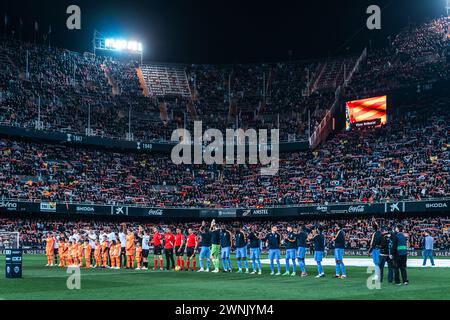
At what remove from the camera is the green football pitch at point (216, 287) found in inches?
695

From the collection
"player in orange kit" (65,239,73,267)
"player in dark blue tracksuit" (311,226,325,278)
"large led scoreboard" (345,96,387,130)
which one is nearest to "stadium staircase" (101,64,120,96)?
"large led scoreboard" (345,96,387,130)

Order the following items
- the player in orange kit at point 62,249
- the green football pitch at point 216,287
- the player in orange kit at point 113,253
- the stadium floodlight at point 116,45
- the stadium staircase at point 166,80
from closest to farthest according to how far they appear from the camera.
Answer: the green football pitch at point 216,287 → the player in orange kit at point 113,253 → the player in orange kit at point 62,249 → the stadium staircase at point 166,80 → the stadium floodlight at point 116,45

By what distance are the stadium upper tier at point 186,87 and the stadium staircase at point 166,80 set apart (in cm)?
13

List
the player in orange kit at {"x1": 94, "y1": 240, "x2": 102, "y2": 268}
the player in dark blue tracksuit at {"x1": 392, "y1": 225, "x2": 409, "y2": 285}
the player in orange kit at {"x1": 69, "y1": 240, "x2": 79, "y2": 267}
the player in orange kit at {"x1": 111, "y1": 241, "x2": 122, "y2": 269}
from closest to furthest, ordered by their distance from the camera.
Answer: the player in dark blue tracksuit at {"x1": 392, "y1": 225, "x2": 409, "y2": 285} → the player in orange kit at {"x1": 111, "y1": 241, "x2": 122, "y2": 269} → the player in orange kit at {"x1": 94, "y1": 240, "x2": 102, "y2": 268} → the player in orange kit at {"x1": 69, "y1": 240, "x2": 79, "y2": 267}

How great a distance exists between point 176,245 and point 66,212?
30.8m

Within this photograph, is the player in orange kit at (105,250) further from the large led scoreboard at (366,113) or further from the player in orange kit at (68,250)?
the large led scoreboard at (366,113)

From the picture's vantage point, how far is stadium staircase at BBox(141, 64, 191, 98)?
77562 millimetres

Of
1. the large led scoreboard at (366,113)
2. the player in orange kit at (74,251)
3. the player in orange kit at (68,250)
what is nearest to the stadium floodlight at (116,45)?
the large led scoreboard at (366,113)

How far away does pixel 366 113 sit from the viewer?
6353 cm

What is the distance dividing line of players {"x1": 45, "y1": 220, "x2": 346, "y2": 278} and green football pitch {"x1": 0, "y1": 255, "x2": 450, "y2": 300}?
132 cm

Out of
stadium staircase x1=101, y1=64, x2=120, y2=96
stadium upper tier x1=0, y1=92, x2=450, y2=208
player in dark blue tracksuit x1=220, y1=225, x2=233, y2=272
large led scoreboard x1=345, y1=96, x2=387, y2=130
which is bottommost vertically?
player in dark blue tracksuit x1=220, y1=225, x2=233, y2=272

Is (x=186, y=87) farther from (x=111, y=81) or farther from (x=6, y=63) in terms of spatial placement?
(x=6, y=63)

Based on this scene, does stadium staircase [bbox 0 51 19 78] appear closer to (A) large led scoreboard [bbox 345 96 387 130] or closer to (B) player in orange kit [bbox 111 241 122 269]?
(A) large led scoreboard [bbox 345 96 387 130]
